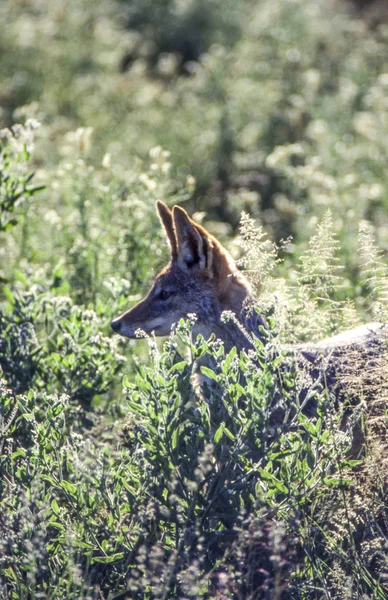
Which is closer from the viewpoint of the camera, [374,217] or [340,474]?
[340,474]

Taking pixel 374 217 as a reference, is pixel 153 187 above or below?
above

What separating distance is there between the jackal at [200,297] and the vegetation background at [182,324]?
15cm

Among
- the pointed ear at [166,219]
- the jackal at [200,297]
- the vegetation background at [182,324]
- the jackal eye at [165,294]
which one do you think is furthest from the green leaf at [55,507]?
the pointed ear at [166,219]

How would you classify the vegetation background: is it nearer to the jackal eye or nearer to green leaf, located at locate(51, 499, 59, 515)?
green leaf, located at locate(51, 499, 59, 515)

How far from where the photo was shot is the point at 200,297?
5.03 meters

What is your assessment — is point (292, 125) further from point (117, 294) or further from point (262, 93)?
point (117, 294)

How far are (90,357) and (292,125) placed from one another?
6.20 metres

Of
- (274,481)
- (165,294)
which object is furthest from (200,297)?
(274,481)

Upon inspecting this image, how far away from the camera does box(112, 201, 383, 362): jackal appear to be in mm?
4816

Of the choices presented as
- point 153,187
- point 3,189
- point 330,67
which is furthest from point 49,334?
point 330,67

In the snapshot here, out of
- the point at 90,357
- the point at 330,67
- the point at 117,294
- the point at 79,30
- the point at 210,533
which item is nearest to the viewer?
the point at 210,533

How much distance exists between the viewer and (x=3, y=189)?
5.70m

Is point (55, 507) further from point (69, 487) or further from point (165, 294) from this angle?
point (165, 294)

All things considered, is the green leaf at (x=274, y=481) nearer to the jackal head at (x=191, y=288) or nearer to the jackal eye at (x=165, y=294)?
the jackal head at (x=191, y=288)
